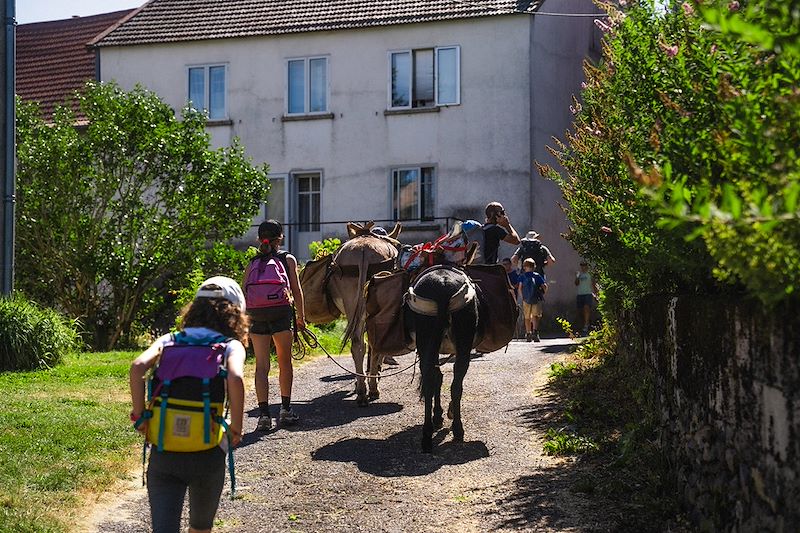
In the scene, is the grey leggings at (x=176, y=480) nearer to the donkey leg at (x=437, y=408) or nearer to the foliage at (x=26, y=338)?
the donkey leg at (x=437, y=408)

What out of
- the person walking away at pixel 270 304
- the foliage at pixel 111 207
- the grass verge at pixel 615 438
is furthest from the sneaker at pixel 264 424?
the foliage at pixel 111 207

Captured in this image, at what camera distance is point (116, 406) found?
11633mm

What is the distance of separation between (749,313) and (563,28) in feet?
78.5

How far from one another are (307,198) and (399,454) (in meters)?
20.0

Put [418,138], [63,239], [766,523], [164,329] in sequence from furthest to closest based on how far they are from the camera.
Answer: [418,138] < [164,329] < [63,239] < [766,523]

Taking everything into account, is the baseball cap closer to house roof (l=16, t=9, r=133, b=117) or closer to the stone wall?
the stone wall

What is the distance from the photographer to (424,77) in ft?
90.1

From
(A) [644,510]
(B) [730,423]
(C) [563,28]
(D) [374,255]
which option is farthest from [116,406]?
(C) [563,28]

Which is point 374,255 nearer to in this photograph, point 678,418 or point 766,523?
point 678,418

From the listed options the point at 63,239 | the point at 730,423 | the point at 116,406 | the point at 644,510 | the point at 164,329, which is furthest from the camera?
the point at 164,329

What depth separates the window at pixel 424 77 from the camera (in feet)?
88.8

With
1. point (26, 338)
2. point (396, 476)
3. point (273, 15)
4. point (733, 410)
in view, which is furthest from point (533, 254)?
point (733, 410)

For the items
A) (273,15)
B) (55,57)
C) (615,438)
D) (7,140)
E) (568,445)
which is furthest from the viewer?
(55,57)

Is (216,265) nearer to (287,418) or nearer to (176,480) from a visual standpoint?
(287,418)
